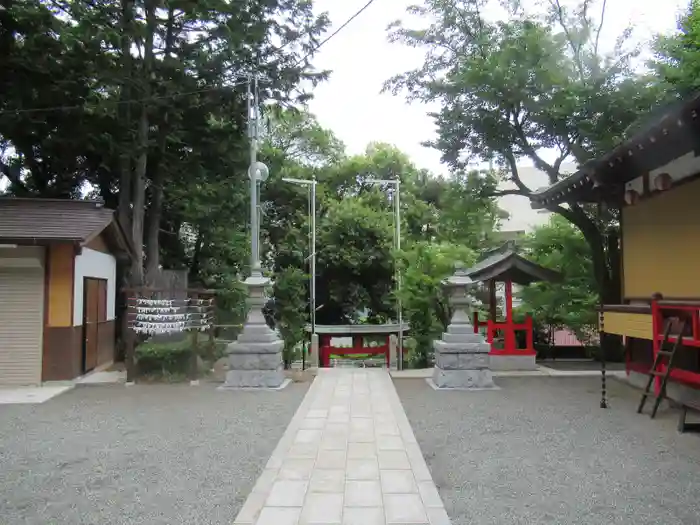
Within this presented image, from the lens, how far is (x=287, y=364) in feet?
65.0

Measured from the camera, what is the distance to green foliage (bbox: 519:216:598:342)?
12.1 metres

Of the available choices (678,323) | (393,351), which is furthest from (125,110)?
(393,351)

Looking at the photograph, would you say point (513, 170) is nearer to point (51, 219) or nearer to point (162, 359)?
point (162, 359)

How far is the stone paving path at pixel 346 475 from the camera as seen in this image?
3.86 m

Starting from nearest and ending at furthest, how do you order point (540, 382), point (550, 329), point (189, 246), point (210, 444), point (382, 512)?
point (382, 512), point (210, 444), point (540, 382), point (550, 329), point (189, 246)

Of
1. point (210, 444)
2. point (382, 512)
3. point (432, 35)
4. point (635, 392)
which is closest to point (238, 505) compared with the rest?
point (382, 512)

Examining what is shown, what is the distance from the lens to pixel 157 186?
45.9 feet

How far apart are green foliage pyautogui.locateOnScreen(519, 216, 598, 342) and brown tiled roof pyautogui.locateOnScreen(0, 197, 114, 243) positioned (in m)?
9.67

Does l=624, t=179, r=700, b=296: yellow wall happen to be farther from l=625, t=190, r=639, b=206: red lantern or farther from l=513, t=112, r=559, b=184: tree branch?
l=513, t=112, r=559, b=184: tree branch

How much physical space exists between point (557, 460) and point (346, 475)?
2.04m

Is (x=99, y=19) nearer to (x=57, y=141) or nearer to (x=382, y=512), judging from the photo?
(x=57, y=141)

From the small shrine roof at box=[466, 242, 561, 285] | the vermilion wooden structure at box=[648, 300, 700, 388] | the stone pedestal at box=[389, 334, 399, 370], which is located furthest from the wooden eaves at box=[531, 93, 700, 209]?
the stone pedestal at box=[389, 334, 399, 370]

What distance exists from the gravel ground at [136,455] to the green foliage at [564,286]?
6.74 metres

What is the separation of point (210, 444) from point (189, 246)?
14.0 m
